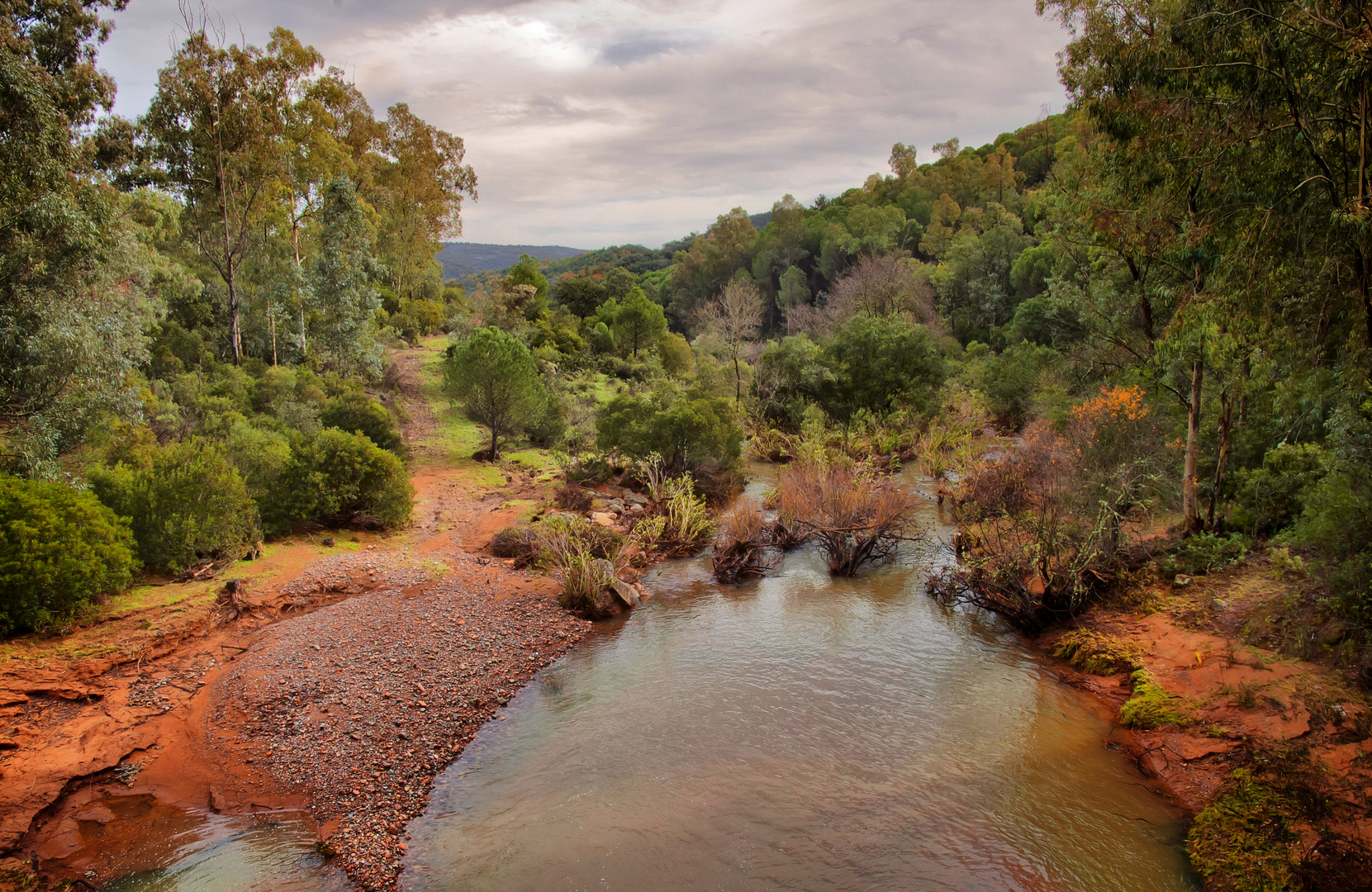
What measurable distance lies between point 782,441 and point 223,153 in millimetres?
21855

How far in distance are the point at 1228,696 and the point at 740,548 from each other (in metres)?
8.11

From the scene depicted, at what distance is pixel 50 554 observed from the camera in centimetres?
818

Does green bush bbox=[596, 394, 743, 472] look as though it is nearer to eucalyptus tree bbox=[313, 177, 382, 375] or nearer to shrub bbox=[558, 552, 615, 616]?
shrub bbox=[558, 552, 615, 616]

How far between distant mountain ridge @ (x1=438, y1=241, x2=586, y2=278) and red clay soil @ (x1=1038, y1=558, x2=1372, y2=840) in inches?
3971

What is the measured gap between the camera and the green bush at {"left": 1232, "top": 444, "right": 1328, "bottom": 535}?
9.30 meters

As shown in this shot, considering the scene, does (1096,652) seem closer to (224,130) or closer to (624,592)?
(624,592)

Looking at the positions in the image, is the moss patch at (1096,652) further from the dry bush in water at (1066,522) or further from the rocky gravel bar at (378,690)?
the rocky gravel bar at (378,690)

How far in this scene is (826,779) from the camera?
721 cm

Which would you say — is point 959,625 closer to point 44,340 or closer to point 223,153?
point 44,340

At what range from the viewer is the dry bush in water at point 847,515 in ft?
43.6

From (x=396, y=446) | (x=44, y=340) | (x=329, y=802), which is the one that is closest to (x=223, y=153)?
(x=396, y=446)

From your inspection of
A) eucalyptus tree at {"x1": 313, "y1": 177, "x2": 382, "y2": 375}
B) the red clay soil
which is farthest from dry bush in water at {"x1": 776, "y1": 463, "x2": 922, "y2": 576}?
eucalyptus tree at {"x1": 313, "y1": 177, "x2": 382, "y2": 375}

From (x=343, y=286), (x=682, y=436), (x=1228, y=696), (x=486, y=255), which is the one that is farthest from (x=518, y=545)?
(x=486, y=255)

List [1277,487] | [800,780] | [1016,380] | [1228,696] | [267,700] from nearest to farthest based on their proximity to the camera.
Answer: [800,780] → [1228,696] → [267,700] → [1277,487] → [1016,380]
